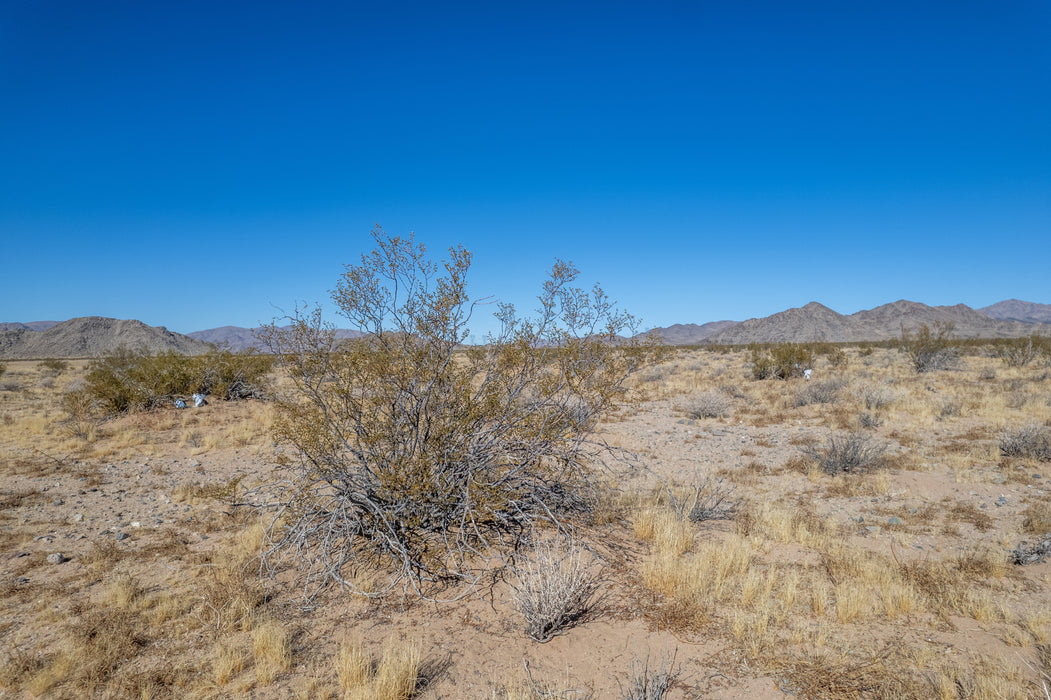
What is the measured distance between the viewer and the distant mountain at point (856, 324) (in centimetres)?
10012

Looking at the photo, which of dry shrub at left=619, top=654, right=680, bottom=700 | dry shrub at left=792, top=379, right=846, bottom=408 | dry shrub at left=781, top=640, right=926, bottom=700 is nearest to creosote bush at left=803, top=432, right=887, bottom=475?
dry shrub at left=781, top=640, right=926, bottom=700

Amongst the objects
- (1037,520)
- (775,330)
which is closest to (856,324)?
(775,330)

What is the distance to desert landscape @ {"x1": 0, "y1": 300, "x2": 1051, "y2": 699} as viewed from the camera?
11.5 feet

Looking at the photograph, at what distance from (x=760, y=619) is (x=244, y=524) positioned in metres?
6.13

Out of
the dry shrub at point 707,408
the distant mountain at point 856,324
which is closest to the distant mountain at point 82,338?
the dry shrub at point 707,408

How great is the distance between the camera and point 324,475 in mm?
4914

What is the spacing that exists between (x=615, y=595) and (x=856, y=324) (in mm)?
126794

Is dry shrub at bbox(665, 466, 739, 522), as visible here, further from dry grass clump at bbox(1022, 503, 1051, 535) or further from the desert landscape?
dry grass clump at bbox(1022, 503, 1051, 535)

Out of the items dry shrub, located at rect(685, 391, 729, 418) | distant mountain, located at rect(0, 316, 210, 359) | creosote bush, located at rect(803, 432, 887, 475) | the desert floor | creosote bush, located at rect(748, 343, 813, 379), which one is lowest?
the desert floor

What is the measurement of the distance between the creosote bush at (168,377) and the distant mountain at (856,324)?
93.8 m

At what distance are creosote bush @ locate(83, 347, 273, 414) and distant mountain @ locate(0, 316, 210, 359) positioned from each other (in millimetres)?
75133

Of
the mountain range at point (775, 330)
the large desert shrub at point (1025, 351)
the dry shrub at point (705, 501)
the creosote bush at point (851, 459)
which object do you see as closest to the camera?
the dry shrub at point (705, 501)

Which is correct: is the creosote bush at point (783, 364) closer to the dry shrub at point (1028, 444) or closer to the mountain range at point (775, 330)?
the dry shrub at point (1028, 444)

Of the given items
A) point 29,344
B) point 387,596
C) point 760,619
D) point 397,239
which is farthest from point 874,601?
point 29,344
